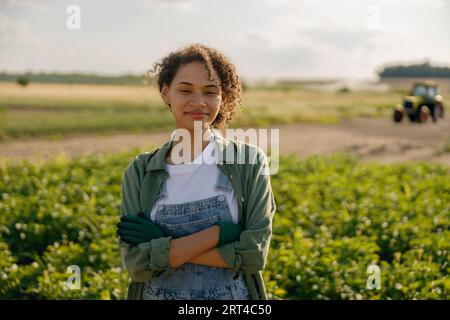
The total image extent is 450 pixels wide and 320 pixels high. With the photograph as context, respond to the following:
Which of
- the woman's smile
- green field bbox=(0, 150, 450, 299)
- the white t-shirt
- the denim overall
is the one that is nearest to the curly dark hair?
the woman's smile

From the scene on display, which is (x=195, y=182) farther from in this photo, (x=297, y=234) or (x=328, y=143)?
(x=328, y=143)

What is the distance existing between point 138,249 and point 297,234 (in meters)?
3.03

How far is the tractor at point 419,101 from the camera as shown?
18.1 meters

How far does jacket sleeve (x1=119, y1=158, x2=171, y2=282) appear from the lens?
80.7 inches

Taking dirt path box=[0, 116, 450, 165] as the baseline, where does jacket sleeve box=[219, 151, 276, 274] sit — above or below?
above

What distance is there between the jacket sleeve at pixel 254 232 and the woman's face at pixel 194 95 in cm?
29

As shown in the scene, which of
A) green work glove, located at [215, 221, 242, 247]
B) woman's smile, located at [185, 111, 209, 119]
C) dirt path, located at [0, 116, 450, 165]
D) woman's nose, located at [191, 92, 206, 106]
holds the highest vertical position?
woman's nose, located at [191, 92, 206, 106]

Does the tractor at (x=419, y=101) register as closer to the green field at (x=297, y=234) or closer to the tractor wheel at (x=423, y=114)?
the tractor wheel at (x=423, y=114)

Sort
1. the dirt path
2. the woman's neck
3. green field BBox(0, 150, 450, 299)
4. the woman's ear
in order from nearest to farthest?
the woman's neck → the woman's ear → green field BBox(0, 150, 450, 299) → the dirt path

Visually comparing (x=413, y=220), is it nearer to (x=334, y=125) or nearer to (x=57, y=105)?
(x=334, y=125)

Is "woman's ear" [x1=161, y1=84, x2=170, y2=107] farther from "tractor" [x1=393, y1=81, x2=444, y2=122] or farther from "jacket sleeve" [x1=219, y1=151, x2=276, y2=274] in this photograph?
"tractor" [x1=393, y1=81, x2=444, y2=122]

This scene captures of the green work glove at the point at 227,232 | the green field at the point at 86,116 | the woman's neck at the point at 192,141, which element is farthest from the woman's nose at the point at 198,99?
the green field at the point at 86,116

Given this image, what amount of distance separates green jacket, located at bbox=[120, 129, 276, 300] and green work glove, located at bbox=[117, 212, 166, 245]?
0.03 meters
